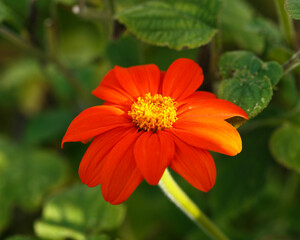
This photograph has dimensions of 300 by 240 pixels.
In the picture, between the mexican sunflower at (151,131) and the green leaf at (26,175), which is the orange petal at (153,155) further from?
the green leaf at (26,175)

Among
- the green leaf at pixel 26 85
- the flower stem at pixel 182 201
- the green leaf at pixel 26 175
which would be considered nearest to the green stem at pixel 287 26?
the flower stem at pixel 182 201

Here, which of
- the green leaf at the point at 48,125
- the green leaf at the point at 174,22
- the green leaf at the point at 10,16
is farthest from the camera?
the green leaf at the point at 48,125

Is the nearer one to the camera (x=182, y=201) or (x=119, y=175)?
(x=119, y=175)

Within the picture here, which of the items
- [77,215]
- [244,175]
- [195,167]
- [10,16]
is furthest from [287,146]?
[10,16]

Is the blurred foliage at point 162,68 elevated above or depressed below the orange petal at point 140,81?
below

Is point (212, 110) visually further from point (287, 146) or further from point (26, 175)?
point (26, 175)

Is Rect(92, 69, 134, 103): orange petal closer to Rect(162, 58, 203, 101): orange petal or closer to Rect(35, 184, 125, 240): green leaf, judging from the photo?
Rect(162, 58, 203, 101): orange petal

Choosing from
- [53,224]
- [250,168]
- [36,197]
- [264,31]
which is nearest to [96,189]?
[53,224]
